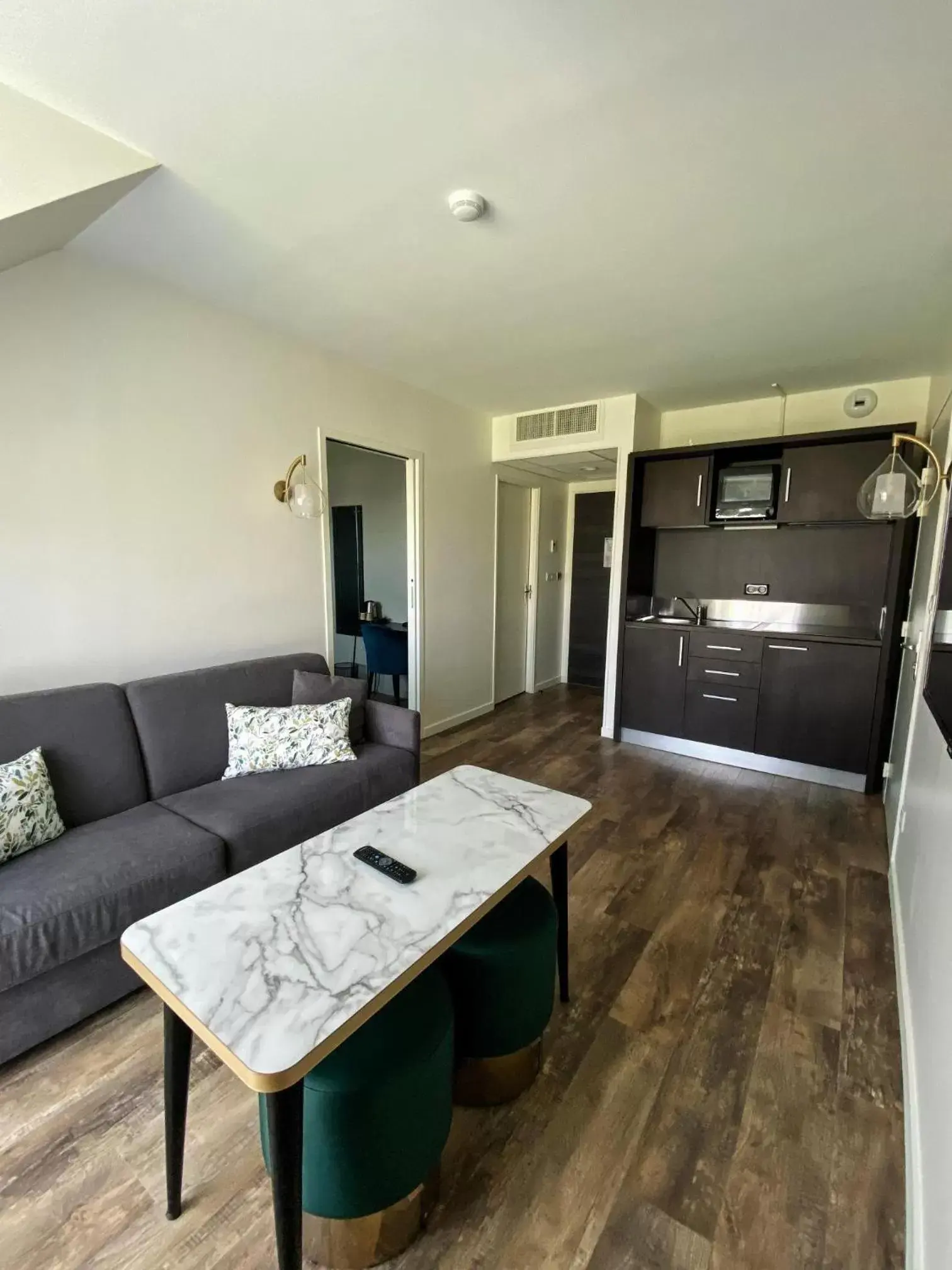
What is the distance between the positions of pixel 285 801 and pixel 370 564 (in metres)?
3.52

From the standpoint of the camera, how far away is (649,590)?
4164 mm

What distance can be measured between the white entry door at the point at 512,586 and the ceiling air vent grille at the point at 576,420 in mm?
795

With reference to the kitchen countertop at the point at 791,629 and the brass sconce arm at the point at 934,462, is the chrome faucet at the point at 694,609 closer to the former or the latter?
the kitchen countertop at the point at 791,629

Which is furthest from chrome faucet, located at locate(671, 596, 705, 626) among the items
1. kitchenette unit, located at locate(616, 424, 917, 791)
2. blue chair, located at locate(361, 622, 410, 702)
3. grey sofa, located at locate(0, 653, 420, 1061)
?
grey sofa, located at locate(0, 653, 420, 1061)

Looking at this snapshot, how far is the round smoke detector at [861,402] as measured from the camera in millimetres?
3324

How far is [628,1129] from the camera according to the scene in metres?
1.30

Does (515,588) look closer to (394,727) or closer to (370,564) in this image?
(370,564)

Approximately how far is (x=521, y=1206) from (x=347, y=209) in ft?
9.03

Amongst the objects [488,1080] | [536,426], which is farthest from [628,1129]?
[536,426]

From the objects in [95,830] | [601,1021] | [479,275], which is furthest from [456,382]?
[601,1021]

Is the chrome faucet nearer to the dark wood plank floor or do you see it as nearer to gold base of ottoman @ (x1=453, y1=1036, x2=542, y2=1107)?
the dark wood plank floor

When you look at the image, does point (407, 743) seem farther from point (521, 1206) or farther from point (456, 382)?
point (456, 382)

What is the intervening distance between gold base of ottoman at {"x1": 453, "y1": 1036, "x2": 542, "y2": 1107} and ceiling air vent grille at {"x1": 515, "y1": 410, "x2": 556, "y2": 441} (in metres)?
3.76

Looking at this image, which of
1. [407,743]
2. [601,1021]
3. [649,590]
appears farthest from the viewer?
[649,590]
